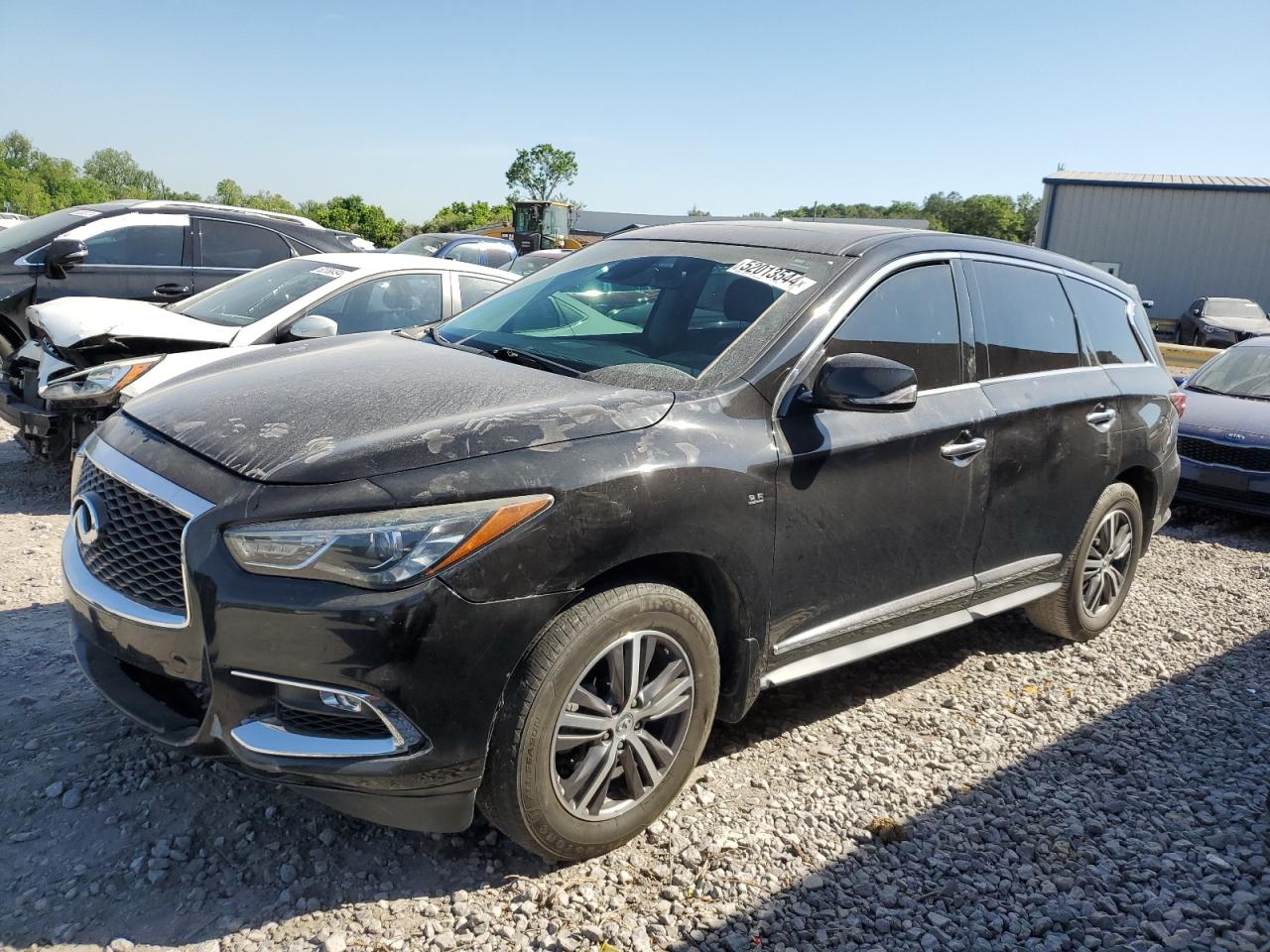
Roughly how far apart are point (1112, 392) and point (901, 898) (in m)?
2.76

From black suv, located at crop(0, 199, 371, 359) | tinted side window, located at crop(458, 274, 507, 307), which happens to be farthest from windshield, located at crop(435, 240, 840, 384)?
black suv, located at crop(0, 199, 371, 359)

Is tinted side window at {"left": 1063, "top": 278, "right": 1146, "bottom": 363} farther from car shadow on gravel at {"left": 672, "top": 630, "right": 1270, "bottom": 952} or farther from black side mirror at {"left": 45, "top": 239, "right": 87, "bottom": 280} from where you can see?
black side mirror at {"left": 45, "top": 239, "right": 87, "bottom": 280}

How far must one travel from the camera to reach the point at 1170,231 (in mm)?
A: 31438

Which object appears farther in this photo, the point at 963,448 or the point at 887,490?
the point at 963,448

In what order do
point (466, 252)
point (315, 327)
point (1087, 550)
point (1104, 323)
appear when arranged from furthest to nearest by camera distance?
1. point (466, 252)
2. point (315, 327)
3. point (1104, 323)
4. point (1087, 550)

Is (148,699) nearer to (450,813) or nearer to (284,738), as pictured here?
(284,738)

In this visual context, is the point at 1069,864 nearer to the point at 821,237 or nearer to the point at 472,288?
the point at 821,237

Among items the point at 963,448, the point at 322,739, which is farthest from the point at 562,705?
the point at 963,448

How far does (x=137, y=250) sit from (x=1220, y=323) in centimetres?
2239

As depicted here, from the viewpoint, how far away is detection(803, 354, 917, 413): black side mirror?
307 cm

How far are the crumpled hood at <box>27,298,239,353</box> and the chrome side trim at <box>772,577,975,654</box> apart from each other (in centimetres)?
439

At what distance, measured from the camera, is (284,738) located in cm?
241

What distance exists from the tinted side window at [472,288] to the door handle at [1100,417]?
417cm

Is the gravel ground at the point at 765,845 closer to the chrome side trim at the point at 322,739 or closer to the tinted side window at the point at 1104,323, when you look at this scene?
the chrome side trim at the point at 322,739
